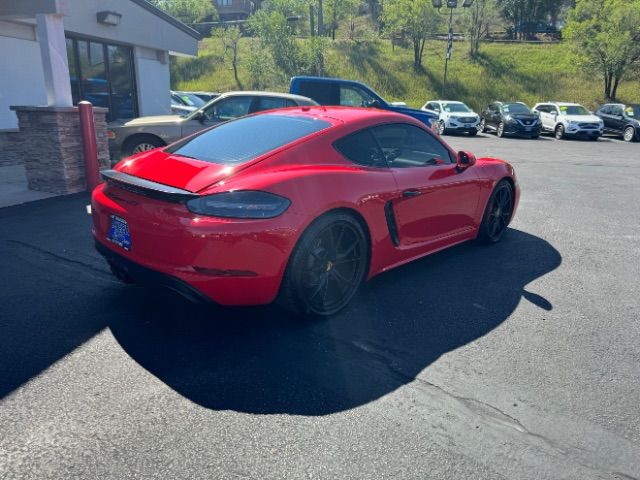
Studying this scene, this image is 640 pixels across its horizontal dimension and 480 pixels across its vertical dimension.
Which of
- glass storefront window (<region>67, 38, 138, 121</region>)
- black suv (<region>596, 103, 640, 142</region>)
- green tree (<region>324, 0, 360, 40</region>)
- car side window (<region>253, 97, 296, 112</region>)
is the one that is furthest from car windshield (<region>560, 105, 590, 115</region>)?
green tree (<region>324, 0, 360, 40</region>)

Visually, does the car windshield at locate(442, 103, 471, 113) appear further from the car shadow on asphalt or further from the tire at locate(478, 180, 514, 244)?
the car shadow on asphalt

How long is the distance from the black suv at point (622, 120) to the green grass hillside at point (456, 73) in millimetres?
12890

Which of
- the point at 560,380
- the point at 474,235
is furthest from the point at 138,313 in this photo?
the point at 474,235

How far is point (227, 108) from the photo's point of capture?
354 inches

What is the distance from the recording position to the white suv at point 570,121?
21547 mm

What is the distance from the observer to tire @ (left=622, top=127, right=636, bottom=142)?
21.4 metres

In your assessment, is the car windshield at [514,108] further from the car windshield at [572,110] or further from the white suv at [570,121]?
the car windshield at [572,110]

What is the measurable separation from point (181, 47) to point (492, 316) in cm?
1577

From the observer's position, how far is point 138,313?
3.64m

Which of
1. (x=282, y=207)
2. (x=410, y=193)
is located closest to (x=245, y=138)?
(x=282, y=207)

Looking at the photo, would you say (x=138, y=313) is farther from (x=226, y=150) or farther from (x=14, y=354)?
(x=226, y=150)

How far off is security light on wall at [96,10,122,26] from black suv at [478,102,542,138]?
1603cm

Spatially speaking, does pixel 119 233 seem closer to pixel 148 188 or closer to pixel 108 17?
pixel 148 188

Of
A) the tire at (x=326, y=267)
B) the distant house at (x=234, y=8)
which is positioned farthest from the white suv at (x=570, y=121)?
the distant house at (x=234, y=8)
